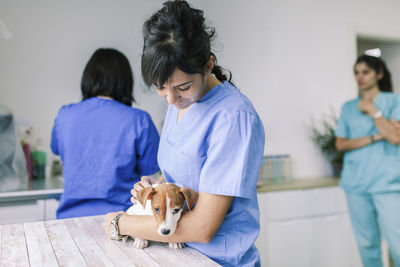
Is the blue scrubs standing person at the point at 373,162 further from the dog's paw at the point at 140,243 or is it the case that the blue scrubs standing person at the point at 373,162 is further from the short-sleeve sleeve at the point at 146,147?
the dog's paw at the point at 140,243

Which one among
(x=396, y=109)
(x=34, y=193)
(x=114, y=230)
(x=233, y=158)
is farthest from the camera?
(x=396, y=109)

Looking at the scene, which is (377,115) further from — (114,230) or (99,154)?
(114,230)

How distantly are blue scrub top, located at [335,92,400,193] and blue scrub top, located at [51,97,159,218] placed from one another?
5.18ft

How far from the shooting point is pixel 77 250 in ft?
2.85

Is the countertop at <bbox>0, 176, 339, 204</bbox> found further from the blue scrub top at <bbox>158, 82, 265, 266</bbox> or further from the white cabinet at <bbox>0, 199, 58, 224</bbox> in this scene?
the blue scrub top at <bbox>158, 82, 265, 266</bbox>

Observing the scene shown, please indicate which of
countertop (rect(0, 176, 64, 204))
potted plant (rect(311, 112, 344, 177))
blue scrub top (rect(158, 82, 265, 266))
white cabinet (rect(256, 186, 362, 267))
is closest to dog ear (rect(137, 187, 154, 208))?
blue scrub top (rect(158, 82, 265, 266))

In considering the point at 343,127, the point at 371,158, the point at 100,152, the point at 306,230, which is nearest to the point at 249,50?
the point at 343,127

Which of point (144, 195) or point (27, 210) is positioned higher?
point (144, 195)

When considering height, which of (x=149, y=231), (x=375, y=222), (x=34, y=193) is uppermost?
(x=149, y=231)

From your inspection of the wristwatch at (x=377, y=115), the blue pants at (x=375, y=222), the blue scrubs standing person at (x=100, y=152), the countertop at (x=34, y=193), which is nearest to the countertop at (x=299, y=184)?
the blue pants at (x=375, y=222)

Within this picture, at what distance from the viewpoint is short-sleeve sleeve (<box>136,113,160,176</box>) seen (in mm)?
1541

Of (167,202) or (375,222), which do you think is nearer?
(167,202)

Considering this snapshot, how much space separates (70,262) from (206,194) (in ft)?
1.14

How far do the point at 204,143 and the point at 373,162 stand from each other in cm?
185
